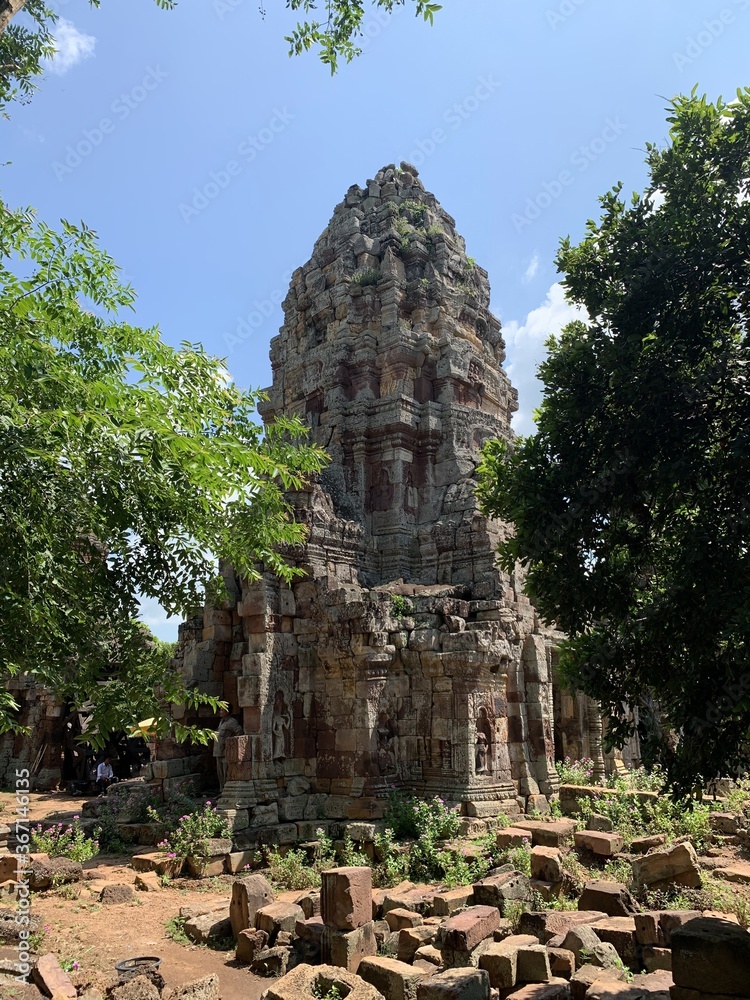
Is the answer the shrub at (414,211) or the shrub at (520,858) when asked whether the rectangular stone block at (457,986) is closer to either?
the shrub at (520,858)

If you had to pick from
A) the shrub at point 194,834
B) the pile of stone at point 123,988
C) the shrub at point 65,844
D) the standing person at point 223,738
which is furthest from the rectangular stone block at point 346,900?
the standing person at point 223,738

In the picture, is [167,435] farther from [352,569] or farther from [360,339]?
[360,339]

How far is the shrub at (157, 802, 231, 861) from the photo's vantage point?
1100 cm

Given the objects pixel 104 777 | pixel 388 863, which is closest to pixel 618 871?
pixel 388 863

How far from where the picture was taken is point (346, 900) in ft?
24.7

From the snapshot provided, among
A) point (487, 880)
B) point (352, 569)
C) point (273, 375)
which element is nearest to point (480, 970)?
point (487, 880)

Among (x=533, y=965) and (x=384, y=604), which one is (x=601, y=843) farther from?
(x=384, y=604)

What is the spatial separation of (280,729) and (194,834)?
2141 mm

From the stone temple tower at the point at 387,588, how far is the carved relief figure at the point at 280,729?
22 millimetres

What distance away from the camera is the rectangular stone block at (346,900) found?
7508mm

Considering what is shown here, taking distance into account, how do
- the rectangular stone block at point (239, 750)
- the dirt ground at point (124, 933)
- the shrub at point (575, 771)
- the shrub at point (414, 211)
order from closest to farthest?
the dirt ground at point (124, 933) → the rectangular stone block at point (239, 750) → the shrub at point (575, 771) → the shrub at point (414, 211)

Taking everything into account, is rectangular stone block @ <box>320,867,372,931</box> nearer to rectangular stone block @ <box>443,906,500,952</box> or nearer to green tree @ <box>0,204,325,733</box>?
rectangular stone block @ <box>443,906,500,952</box>

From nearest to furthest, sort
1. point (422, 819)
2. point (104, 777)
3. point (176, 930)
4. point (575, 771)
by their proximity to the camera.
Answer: point (176, 930)
point (422, 819)
point (575, 771)
point (104, 777)

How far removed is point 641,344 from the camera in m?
6.32
